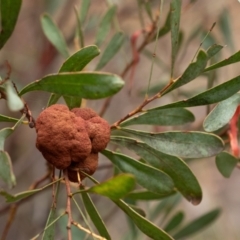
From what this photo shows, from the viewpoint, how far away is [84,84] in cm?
43

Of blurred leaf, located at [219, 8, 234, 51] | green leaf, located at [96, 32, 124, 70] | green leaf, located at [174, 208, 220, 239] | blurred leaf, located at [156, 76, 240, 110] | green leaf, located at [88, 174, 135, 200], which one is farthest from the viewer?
blurred leaf, located at [219, 8, 234, 51]

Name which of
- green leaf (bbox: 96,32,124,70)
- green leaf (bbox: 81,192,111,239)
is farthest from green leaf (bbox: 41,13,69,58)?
green leaf (bbox: 81,192,111,239)

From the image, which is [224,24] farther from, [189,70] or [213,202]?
[213,202]

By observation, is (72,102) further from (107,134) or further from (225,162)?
(225,162)

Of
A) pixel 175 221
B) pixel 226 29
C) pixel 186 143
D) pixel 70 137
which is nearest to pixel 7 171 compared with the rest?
pixel 70 137

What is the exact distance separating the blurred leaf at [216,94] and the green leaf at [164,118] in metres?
0.04

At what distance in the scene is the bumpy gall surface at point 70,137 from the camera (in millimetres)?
465

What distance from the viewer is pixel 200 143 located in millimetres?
513

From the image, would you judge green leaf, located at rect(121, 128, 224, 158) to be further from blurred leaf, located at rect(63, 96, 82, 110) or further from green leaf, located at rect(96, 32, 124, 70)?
green leaf, located at rect(96, 32, 124, 70)

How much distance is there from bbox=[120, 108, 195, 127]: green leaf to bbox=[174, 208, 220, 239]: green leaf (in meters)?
0.39

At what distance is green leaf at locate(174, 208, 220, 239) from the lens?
0.90m

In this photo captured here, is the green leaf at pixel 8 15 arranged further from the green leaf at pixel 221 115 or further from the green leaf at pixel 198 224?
the green leaf at pixel 198 224

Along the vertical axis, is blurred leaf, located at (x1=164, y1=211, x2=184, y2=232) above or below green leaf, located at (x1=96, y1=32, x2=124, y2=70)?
below

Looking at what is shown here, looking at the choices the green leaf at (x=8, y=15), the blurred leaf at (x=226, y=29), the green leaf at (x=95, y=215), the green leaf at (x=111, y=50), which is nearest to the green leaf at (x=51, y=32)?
the green leaf at (x=111, y=50)
